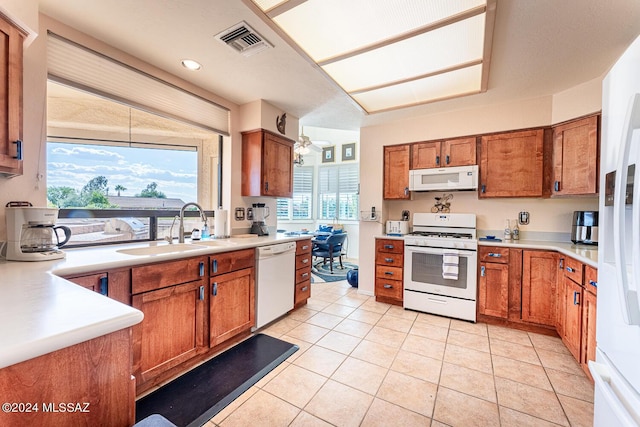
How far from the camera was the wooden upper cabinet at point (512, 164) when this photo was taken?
113 inches

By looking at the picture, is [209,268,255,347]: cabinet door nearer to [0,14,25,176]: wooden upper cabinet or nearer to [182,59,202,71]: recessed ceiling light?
[0,14,25,176]: wooden upper cabinet

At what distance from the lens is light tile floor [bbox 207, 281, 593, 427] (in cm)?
157

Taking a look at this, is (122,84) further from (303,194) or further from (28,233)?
(303,194)

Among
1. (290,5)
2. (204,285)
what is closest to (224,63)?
(290,5)

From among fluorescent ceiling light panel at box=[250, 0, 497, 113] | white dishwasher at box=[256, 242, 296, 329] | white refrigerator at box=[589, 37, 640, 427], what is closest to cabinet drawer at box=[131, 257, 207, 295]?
white dishwasher at box=[256, 242, 296, 329]

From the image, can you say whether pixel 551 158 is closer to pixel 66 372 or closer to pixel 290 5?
pixel 290 5

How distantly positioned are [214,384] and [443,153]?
3.34 m

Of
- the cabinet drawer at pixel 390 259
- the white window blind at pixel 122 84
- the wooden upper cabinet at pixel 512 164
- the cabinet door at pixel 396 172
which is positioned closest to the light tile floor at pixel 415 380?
the cabinet drawer at pixel 390 259

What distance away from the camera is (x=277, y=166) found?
329cm

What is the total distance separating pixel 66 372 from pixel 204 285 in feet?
4.63

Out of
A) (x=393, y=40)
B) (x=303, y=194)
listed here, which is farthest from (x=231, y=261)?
(x=303, y=194)

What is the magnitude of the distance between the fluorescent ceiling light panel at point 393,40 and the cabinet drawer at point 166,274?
1.74 meters

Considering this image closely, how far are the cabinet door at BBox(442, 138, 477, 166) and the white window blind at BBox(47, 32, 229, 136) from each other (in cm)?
276

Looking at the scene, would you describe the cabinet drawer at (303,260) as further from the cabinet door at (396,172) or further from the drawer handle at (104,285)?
the drawer handle at (104,285)
